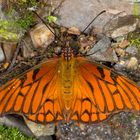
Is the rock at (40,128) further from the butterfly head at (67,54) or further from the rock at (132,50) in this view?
the rock at (132,50)

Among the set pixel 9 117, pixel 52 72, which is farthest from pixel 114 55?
pixel 9 117

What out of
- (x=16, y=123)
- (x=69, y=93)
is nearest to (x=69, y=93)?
(x=69, y=93)

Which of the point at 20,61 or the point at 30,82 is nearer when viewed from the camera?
the point at 30,82

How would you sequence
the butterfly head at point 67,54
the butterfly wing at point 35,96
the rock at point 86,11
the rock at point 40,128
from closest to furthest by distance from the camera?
the butterfly wing at point 35,96 → the butterfly head at point 67,54 → the rock at point 40,128 → the rock at point 86,11

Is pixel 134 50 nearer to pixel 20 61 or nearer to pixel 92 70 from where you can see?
pixel 92 70

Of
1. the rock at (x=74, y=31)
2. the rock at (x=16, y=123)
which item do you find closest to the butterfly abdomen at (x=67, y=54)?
the rock at (x=74, y=31)

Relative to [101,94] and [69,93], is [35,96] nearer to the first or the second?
[69,93]
